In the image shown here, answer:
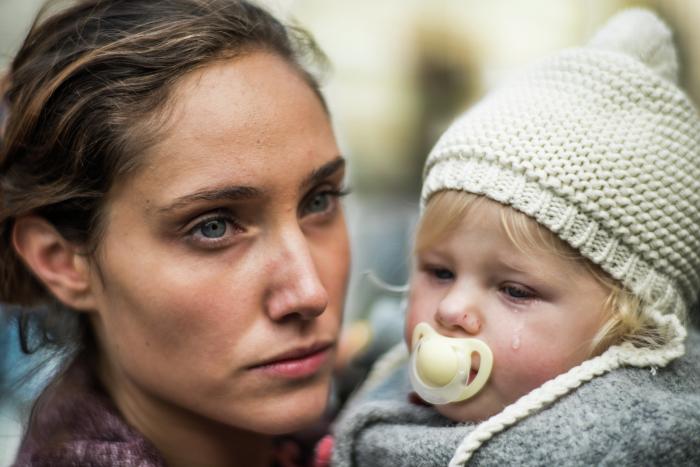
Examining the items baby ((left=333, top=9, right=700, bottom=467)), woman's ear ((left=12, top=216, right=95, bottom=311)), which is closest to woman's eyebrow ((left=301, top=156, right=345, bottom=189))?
baby ((left=333, top=9, right=700, bottom=467))

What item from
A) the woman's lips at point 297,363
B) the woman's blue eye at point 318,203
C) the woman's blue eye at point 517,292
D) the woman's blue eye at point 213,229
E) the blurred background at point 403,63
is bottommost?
the blurred background at point 403,63

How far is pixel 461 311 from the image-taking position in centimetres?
130

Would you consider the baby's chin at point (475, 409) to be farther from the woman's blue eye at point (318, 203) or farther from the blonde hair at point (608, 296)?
the woman's blue eye at point (318, 203)

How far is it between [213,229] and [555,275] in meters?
0.62

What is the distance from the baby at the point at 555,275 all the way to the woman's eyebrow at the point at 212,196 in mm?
382

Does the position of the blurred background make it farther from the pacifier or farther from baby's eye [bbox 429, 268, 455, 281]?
the pacifier

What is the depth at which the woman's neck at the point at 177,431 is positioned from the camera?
1.47m

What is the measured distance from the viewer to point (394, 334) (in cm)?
202

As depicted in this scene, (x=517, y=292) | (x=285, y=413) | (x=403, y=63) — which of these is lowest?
Answer: (x=403, y=63)

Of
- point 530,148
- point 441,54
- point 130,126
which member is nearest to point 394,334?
point 530,148

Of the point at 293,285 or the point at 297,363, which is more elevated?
the point at 293,285

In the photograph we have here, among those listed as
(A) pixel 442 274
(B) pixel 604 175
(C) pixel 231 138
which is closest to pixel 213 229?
(C) pixel 231 138

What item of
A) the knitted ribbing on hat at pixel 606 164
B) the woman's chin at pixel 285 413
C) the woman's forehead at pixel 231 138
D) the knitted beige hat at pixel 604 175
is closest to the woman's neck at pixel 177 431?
the woman's chin at pixel 285 413

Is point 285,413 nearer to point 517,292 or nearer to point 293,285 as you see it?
point 293,285
